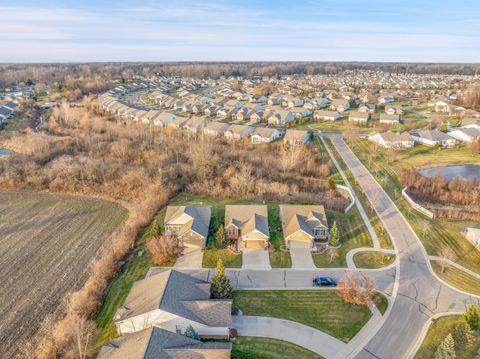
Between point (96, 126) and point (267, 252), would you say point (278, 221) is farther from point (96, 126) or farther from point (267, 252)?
point (96, 126)

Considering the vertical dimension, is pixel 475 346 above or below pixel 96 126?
below

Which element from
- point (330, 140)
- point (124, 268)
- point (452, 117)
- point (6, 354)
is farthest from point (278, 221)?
point (452, 117)

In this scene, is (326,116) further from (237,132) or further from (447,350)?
(447,350)

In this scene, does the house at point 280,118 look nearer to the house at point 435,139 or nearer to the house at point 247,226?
the house at point 435,139

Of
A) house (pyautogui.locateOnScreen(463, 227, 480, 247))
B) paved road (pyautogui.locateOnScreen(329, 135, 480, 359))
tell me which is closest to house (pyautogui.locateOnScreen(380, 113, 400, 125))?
paved road (pyautogui.locateOnScreen(329, 135, 480, 359))

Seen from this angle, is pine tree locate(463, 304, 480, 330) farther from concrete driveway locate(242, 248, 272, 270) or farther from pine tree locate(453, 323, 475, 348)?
concrete driveway locate(242, 248, 272, 270)

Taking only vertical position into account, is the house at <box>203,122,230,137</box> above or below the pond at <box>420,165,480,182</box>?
above

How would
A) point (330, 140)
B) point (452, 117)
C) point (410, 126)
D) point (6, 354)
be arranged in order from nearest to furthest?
point (6, 354)
point (330, 140)
point (410, 126)
point (452, 117)
